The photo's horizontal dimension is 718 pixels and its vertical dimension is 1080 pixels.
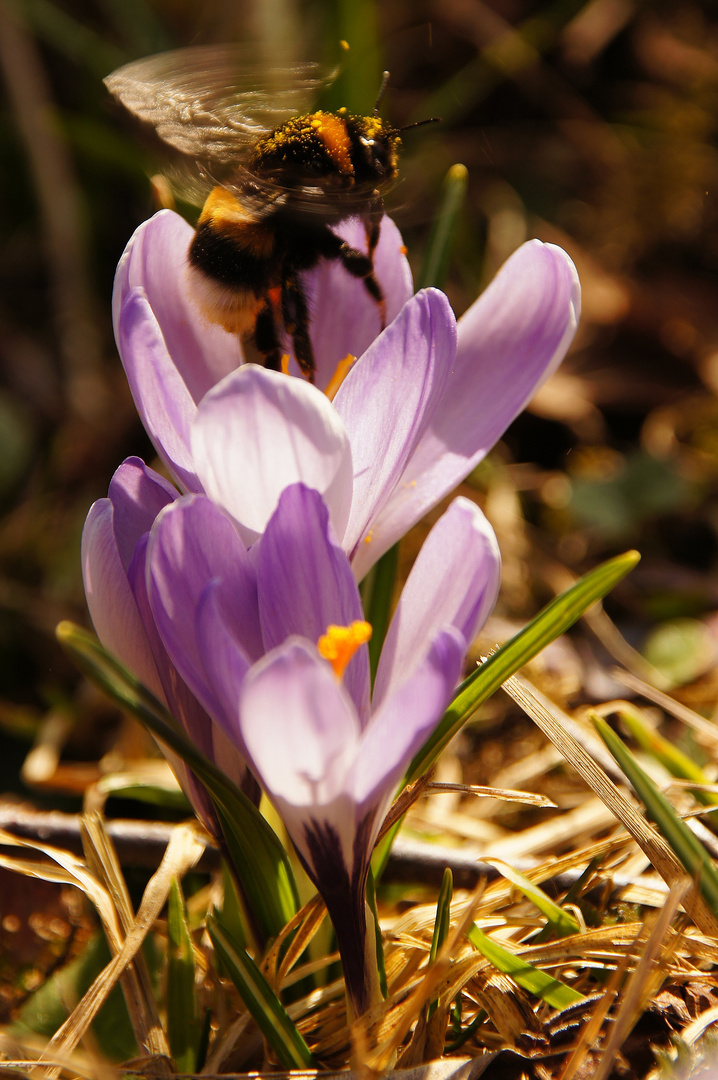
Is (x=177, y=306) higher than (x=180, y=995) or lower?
higher

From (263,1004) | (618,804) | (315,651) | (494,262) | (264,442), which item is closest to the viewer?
(315,651)

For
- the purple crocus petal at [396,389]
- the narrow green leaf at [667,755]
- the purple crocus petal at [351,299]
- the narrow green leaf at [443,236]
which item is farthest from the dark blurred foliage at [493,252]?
the purple crocus petal at [396,389]

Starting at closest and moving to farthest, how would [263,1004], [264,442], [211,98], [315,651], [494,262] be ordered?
[315,651] → [264,442] → [263,1004] → [211,98] → [494,262]

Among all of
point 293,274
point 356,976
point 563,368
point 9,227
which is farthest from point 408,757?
point 9,227

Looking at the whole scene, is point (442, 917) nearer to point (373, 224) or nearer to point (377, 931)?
point (377, 931)

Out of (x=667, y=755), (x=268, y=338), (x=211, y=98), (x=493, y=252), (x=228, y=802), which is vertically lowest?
(x=667, y=755)

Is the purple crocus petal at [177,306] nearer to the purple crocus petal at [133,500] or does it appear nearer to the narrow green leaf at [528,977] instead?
the purple crocus petal at [133,500]

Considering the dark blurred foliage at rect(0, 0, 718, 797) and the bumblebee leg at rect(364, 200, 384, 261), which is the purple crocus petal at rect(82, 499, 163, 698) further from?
the dark blurred foliage at rect(0, 0, 718, 797)

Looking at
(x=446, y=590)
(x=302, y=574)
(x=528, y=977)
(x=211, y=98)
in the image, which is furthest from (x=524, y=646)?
(x=211, y=98)
